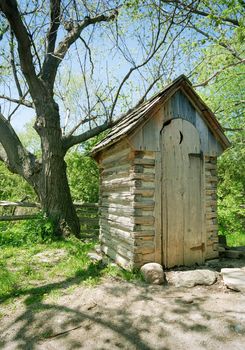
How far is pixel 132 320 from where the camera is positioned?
4.22 meters

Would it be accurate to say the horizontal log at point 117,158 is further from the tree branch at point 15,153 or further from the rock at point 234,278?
the tree branch at point 15,153

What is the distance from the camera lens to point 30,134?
30797mm

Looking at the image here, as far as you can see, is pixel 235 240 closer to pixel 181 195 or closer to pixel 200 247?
pixel 200 247

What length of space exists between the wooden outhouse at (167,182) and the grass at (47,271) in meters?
0.70

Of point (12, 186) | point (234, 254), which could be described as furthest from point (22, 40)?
point (12, 186)

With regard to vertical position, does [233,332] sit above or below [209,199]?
below

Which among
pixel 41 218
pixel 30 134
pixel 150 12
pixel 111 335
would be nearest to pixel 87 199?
pixel 41 218

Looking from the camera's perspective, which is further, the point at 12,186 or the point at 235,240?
the point at 12,186

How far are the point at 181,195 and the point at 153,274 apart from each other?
6.05 ft

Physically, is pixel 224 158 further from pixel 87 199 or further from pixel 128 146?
pixel 128 146

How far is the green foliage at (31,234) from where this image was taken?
353 inches

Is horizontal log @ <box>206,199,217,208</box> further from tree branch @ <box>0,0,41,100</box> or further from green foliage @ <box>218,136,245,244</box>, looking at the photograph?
tree branch @ <box>0,0,41,100</box>

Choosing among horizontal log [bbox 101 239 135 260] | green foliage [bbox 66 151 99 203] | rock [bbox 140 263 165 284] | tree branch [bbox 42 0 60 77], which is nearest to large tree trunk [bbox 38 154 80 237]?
horizontal log [bbox 101 239 135 260]

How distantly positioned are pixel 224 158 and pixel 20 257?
1267cm
